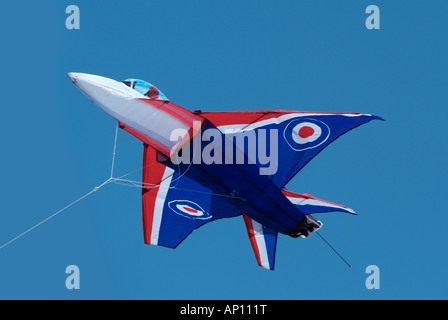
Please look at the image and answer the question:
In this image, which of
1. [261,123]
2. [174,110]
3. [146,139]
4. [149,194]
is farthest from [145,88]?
[149,194]

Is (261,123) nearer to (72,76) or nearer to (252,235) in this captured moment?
(252,235)

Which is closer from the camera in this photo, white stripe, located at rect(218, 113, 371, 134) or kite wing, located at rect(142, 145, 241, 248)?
white stripe, located at rect(218, 113, 371, 134)

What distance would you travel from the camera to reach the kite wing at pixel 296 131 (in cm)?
1958

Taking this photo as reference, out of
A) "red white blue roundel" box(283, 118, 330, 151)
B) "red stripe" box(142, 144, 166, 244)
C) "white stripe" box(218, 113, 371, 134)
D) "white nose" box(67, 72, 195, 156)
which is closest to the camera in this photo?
"white nose" box(67, 72, 195, 156)

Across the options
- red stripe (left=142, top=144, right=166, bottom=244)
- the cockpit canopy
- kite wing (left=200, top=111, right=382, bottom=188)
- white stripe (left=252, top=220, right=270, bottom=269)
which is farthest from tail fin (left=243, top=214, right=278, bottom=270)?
the cockpit canopy

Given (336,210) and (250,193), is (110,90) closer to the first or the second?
(250,193)

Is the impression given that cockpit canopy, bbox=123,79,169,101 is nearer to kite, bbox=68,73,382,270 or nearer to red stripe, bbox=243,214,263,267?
kite, bbox=68,73,382,270

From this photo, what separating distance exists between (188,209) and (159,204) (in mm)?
1009

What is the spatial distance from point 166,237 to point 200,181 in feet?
10.4

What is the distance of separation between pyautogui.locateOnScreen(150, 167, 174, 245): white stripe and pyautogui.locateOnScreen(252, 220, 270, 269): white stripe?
3129 mm

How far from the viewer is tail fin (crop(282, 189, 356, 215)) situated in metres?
20.5

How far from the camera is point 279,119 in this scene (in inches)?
778

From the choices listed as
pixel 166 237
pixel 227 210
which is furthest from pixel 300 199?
pixel 166 237

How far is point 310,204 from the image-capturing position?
67.4ft
